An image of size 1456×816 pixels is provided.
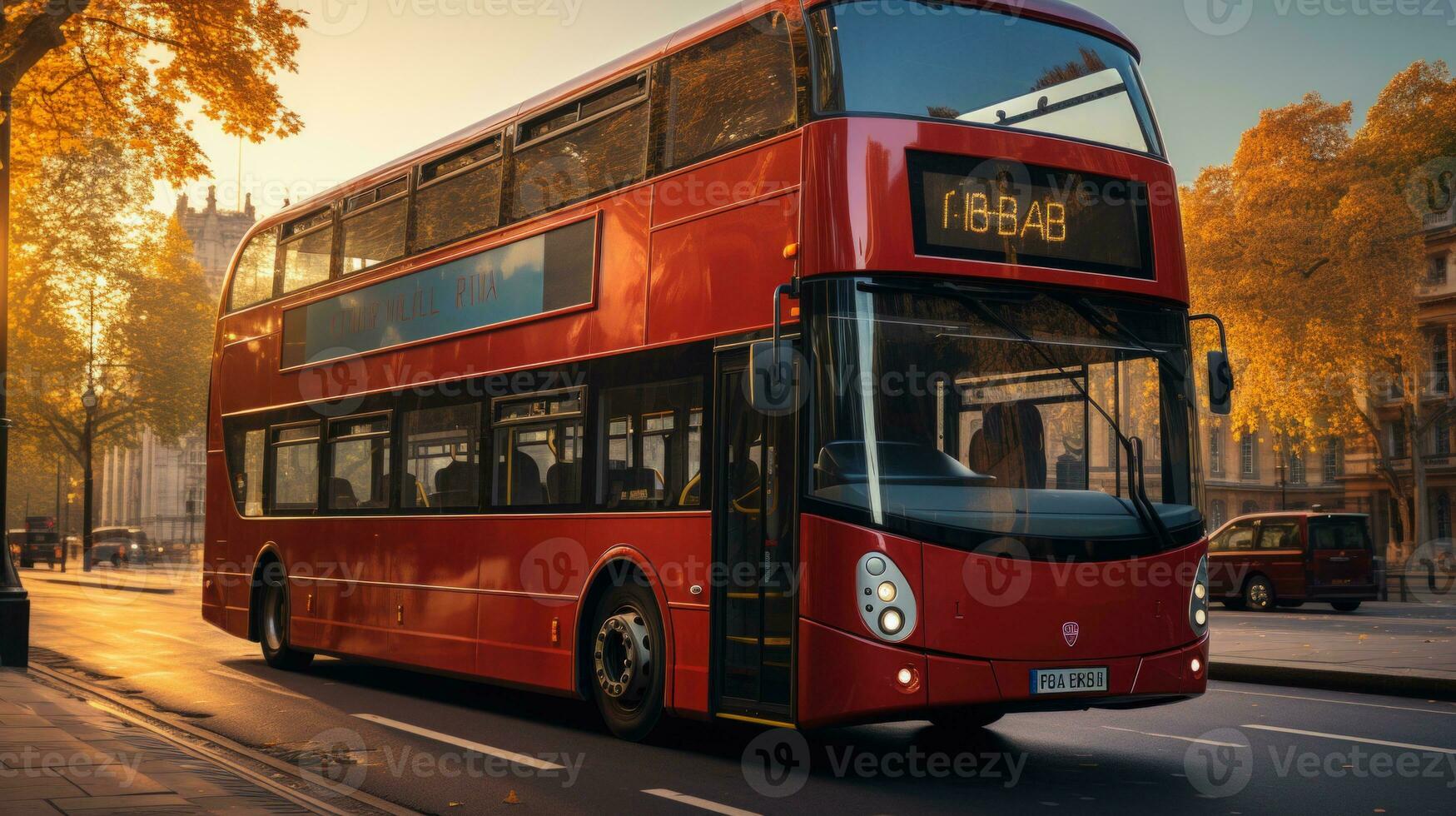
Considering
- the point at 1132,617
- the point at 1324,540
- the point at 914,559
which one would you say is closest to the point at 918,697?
the point at 914,559

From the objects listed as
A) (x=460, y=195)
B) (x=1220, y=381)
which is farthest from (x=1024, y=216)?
(x=460, y=195)

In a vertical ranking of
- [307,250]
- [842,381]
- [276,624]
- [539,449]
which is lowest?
[276,624]

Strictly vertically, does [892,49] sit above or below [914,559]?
above

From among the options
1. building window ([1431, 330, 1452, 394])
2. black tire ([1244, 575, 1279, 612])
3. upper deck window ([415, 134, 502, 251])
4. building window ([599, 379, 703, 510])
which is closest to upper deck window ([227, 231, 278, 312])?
upper deck window ([415, 134, 502, 251])

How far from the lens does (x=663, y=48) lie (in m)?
10.1

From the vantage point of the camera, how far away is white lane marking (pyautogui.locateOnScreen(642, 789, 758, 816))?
7.32 meters

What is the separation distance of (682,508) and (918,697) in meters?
2.36

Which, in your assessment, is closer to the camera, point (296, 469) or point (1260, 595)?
point (296, 469)

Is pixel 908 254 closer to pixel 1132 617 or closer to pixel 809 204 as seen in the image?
pixel 809 204

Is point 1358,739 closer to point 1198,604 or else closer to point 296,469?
point 1198,604

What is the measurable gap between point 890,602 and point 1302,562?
2377 centimetres

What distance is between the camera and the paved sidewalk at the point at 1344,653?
13.3 meters

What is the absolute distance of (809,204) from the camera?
27.7 feet
